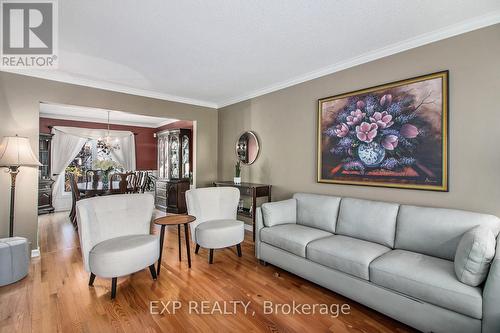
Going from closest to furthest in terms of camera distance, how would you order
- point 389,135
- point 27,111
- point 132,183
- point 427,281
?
point 427,281 < point 389,135 < point 27,111 < point 132,183

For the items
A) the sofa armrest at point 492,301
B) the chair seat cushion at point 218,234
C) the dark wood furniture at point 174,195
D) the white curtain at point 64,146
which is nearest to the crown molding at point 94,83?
the dark wood furniture at point 174,195

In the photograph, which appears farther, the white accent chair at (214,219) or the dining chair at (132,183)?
the dining chair at (132,183)

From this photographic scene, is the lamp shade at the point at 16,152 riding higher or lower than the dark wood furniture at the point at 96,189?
higher

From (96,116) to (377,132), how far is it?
6.68 metres

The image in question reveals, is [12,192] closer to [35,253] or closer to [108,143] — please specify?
[35,253]

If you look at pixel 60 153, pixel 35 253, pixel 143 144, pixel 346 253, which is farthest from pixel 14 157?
pixel 143 144

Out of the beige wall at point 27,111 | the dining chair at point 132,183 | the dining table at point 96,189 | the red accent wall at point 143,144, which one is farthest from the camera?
the red accent wall at point 143,144

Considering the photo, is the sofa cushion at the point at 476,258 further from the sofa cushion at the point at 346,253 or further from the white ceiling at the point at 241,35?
the white ceiling at the point at 241,35

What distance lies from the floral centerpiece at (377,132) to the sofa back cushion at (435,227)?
22.1 inches

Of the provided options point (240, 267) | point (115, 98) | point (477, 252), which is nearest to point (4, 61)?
point (115, 98)

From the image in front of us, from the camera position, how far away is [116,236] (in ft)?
8.59

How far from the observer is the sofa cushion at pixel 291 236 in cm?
251

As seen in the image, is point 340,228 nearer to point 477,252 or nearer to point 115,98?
point 477,252

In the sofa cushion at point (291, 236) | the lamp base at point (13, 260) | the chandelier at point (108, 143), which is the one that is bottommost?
the lamp base at point (13, 260)
